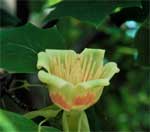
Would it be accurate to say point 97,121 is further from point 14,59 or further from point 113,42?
point 113,42

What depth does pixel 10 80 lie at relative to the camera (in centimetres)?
122

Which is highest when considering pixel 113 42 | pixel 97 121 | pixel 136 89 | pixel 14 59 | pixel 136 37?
pixel 14 59

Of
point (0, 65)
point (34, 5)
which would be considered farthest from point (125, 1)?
point (34, 5)

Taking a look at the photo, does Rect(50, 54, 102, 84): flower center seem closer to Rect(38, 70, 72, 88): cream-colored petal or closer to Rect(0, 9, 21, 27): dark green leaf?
Rect(38, 70, 72, 88): cream-colored petal

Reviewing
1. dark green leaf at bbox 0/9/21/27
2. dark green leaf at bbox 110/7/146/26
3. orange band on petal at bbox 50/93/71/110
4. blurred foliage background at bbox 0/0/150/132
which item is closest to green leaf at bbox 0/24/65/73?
blurred foliage background at bbox 0/0/150/132

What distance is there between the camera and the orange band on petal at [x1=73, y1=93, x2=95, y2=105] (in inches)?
36.6

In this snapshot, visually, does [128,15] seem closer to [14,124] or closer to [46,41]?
[46,41]

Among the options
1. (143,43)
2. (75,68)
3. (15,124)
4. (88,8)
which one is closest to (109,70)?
(75,68)

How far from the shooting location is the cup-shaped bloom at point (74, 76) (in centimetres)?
92

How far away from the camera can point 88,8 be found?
1.30 m

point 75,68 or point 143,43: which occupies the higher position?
point 75,68

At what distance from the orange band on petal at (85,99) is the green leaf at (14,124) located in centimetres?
9

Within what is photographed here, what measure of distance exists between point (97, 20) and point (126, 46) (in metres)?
1.05

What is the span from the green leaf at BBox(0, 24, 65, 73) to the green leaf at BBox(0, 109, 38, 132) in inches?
5.8
